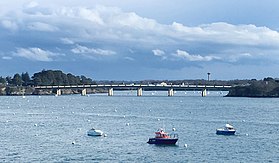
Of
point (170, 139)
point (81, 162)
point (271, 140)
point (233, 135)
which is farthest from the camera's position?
point (233, 135)

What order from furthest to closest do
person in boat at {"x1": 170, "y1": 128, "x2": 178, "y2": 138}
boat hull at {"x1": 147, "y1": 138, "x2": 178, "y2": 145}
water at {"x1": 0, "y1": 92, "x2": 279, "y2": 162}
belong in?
person in boat at {"x1": 170, "y1": 128, "x2": 178, "y2": 138}, boat hull at {"x1": 147, "y1": 138, "x2": 178, "y2": 145}, water at {"x1": 0, "y1": 92, "x2": 279, "y2": 162}

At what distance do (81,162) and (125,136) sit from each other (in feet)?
80.5

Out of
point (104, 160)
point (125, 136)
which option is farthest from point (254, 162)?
point (125, 136)

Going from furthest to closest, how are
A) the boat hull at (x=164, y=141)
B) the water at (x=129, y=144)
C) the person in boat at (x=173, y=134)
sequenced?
1. the person in boat at (x=173, y=134)
2. the boat hull at (x=164, y=141)
3. the water at (x=129, y=144)

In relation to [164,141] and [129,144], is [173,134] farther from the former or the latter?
[129,144]

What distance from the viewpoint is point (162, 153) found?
6744 cm

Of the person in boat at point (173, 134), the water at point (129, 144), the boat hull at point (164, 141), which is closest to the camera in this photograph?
the water at point (129, 144)

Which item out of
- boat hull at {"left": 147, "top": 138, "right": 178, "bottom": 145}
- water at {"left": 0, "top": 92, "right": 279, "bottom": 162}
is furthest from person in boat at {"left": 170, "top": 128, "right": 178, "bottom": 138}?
boat hull at {"left": 147, "top": 138, "right": 178, "bottom": 145}

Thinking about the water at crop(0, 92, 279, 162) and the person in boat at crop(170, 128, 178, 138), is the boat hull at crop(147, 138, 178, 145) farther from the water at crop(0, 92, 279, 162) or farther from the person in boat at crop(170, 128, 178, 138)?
the person in boat at crop(170, 128, 178, 138)

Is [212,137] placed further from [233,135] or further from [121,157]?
[121,157]

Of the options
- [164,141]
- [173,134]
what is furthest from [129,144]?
[173,134]

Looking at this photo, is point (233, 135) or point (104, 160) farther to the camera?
point (233, 135)

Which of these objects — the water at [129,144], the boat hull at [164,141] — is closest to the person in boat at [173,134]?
the water at [129,144]

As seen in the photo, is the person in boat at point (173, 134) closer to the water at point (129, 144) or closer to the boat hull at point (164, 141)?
the water at point (129, 144)
